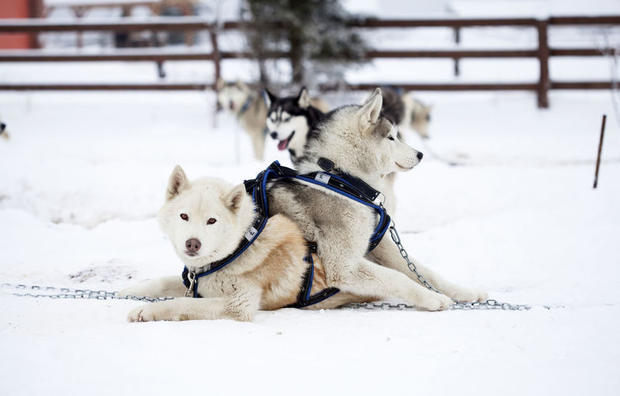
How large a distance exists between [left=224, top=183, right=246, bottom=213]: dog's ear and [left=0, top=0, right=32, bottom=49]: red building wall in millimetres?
15694

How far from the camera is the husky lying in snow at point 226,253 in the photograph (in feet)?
7.79

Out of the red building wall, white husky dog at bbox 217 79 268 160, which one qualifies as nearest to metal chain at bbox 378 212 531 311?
white husky dog at bbox 217 79 268 160

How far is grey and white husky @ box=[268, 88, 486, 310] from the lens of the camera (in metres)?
2.70

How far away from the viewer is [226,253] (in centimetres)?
248

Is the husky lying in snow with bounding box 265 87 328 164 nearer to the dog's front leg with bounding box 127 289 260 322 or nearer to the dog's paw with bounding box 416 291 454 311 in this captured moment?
the dog's paw with bounding box 416 291 454 311

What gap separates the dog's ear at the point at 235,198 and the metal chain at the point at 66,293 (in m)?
0.70

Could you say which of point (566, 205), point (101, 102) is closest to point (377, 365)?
point (566, 205)

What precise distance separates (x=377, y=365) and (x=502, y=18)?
1063cm

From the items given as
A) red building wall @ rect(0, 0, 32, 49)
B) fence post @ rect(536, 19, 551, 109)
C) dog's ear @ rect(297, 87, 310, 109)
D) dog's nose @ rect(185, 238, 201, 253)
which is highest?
red building wall @ rect(0, 0, 32, 49)

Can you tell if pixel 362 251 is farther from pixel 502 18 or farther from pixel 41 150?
pixel 502 18

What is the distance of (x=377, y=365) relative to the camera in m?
1.99

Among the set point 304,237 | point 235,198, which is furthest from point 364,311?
point 235,198

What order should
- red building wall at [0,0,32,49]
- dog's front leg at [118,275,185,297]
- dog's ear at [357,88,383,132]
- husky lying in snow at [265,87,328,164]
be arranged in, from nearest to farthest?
dog's front leg at [118,275,185,297]
dog's ear at [357,88,383,132]
husky lying in snow at [265,87,328,164]
red building wall at [0,0,32,49]

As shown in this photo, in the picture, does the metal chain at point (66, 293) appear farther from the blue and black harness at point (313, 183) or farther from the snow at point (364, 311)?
the blue and black harness at point (313, 183)
